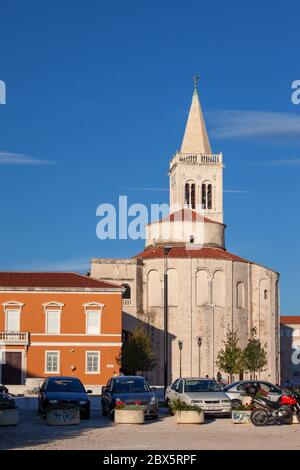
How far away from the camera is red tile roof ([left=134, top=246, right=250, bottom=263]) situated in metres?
90.4

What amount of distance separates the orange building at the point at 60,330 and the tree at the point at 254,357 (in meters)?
18.3

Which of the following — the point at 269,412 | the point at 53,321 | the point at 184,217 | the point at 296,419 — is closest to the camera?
the point at 269,412

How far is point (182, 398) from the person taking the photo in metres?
30.5

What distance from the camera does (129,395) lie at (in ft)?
98.3

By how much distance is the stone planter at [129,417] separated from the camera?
90.2ft

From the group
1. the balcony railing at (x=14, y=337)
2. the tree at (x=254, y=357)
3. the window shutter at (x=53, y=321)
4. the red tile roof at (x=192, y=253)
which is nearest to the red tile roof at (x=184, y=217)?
the red tile roof at (x=192, y=253)

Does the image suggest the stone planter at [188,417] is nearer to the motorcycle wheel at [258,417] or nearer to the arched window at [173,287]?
the motorcycle wheel at [258,417]

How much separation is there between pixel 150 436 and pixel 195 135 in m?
96.0

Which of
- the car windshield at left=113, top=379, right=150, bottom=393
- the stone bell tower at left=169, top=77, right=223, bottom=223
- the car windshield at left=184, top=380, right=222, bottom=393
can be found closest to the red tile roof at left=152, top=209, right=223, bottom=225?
the stone bell tower at left=169, top=77, right=223, bottom=223

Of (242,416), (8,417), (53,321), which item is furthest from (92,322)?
(8,417)

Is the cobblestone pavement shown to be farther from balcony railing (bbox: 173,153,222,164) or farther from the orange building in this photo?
balcony railing (bbox: 173,153,222,164)

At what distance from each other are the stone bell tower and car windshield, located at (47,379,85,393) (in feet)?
281

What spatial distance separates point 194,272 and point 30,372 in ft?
89.7

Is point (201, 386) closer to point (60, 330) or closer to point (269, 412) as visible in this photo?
point (269, 412)
